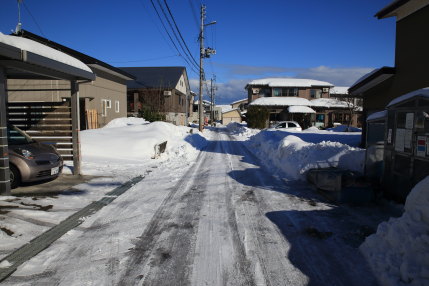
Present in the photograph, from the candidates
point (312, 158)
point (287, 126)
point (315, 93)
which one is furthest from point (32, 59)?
point (315, 93)

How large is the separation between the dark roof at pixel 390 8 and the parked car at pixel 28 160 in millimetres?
Answer: 11565

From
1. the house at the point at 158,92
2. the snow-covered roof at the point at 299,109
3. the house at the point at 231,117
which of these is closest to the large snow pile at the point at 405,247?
the house at the point at 158,92

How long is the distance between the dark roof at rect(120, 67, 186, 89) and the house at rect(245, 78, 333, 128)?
11.1 meters

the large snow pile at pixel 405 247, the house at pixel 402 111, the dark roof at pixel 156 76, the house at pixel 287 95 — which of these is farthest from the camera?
the house at pixel 287 95

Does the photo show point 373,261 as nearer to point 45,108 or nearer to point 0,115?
point 0,115

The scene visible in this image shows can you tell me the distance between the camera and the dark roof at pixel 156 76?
122ft

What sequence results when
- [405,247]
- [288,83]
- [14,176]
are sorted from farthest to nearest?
[288,83] → [14,176] → [405,247]

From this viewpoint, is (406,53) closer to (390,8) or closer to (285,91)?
(390,8)

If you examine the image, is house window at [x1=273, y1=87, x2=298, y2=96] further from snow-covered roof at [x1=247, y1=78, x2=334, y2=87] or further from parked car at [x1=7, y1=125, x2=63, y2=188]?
parked car at [x1=7, y1=125, x2=63, y2=188]

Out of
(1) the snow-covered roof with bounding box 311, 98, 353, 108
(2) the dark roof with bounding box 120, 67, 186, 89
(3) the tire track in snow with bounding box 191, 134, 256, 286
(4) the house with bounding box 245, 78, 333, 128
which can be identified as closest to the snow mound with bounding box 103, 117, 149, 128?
(2) the dark roof with bounding box 120, 67, 186, 89

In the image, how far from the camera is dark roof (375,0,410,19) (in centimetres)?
966

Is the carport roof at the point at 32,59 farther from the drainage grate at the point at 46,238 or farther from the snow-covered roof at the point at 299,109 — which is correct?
the snow-covered roof at the point at 299,109

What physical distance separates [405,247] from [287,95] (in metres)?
42.7

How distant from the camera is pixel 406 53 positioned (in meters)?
10.0
